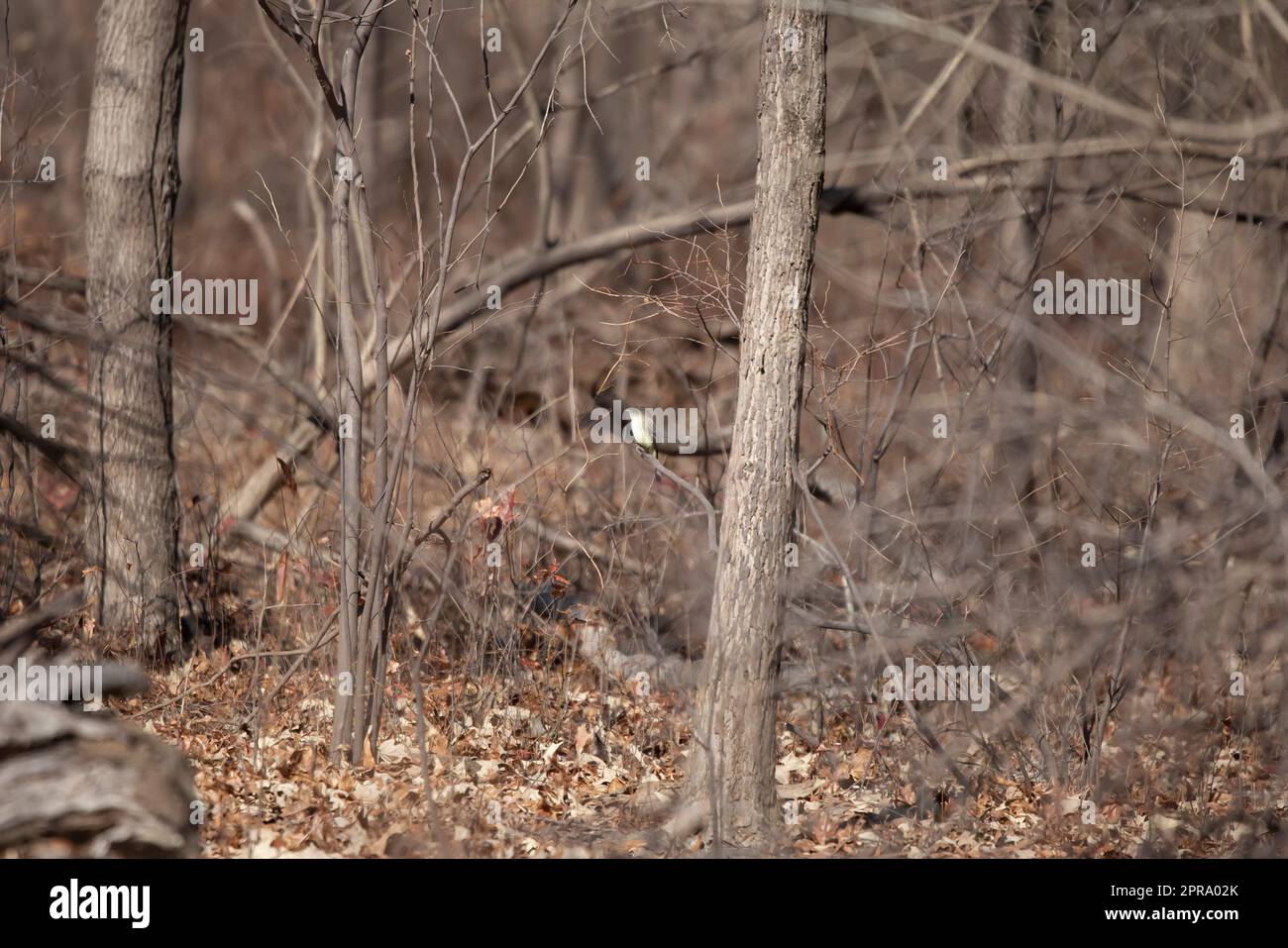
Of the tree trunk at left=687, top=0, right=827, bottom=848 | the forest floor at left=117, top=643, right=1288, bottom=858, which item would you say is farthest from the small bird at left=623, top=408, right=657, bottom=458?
the tree trunk at left=687, top=0, right=827, bottom=848

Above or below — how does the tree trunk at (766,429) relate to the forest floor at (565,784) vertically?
above

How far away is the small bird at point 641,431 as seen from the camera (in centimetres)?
618

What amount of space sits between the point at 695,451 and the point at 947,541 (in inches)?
75.2

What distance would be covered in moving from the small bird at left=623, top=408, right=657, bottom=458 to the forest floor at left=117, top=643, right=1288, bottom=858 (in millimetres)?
1332

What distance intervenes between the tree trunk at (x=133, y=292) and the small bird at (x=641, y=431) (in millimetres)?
2798

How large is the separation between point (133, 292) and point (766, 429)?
13.3 ft

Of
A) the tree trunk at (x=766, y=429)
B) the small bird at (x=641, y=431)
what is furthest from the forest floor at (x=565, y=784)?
the small bird at (x=641, y=431)

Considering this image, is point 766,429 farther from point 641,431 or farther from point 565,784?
point 565,784

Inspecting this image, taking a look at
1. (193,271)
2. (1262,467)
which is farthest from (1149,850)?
(193,271)

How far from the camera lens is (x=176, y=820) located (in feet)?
12.3

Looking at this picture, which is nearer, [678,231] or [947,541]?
[947,541]

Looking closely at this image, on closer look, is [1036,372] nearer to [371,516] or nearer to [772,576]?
[772,576]

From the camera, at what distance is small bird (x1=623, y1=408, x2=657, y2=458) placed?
6.18 meters

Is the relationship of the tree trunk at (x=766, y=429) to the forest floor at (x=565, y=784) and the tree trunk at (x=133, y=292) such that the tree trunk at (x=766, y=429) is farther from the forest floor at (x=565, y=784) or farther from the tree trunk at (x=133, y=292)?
the tree trunk at (x=133, y=292)
